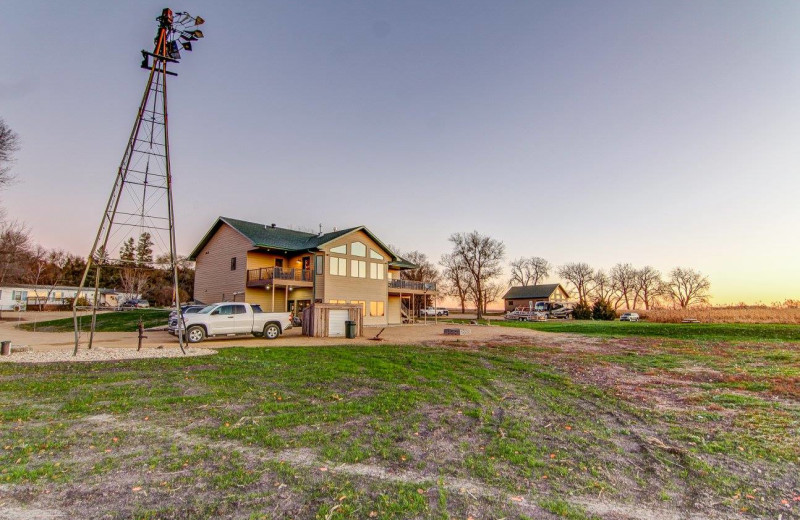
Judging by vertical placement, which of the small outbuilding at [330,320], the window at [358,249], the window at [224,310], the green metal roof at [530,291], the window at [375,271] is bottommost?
the small outbuilding at [330,320]

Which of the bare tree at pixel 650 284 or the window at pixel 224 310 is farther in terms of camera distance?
the bare tree at pixel 650 284

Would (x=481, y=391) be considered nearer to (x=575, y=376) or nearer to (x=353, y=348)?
(x=575, y=376)

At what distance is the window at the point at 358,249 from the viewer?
31.5 m

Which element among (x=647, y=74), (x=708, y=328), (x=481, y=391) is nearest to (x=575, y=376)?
(x=481, y=391)

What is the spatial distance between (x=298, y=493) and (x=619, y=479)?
3.30 m

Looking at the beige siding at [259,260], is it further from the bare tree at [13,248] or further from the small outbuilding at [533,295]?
the small outbuilding at [533,295]

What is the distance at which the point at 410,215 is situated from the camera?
34438mm

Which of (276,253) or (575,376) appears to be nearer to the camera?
(575,376)

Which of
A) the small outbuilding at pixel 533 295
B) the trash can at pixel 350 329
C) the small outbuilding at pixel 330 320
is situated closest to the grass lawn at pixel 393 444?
the small outbuilding at pixel 330 320

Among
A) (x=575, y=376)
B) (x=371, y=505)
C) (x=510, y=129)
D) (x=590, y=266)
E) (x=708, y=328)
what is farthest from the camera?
(x=590, y=266)

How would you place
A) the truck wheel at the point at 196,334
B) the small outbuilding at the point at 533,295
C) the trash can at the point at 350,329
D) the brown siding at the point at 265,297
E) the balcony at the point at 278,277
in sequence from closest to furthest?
the truck wheel at the point at 196,334 → the trash can at the point at 350,329 → the balcony at the point at 278,277 → the brown siding at the point at 265,297 → the small outbuilding at the point at 533,295

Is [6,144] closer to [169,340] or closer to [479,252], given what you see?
[169,340]

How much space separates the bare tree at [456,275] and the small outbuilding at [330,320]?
145ft

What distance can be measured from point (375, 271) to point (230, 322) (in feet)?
51.8
